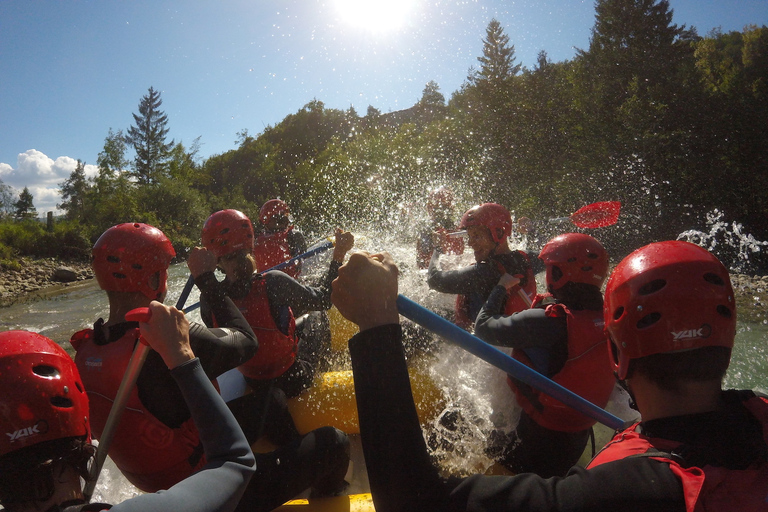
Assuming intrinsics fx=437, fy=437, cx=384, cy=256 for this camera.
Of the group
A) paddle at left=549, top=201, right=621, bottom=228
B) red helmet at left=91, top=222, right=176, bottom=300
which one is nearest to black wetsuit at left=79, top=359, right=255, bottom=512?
red helmet at left=91, top=222, right=176, bottom=300

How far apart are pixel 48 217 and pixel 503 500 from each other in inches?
1351

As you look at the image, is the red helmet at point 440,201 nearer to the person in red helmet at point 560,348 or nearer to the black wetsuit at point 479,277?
the black wetsuit at point 479,277

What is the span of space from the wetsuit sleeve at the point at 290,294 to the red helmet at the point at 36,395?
1705 mm

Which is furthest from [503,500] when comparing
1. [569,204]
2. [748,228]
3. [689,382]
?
[569,204]

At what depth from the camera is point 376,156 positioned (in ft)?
110

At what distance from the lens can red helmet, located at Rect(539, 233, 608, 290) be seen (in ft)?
7.95

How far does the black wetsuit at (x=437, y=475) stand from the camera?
89 centimetres

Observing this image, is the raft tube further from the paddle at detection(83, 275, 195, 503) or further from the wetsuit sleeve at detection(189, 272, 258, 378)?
the paddle at detection(83, 275, 195, 503)

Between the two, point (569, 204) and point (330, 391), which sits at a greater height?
point (569, 204)

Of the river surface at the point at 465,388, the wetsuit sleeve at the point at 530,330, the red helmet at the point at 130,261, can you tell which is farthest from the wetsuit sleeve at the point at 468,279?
the red helmet at the point at 130,261

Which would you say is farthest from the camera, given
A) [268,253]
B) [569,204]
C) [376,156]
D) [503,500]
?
[376,156]

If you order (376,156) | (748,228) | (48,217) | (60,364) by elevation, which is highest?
(376,156)

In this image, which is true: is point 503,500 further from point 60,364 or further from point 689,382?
point 60,364

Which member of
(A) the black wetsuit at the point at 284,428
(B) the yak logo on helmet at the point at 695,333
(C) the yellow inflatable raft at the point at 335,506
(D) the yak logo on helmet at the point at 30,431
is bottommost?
(C) the yellow inflatable raft at the point at 335,506
